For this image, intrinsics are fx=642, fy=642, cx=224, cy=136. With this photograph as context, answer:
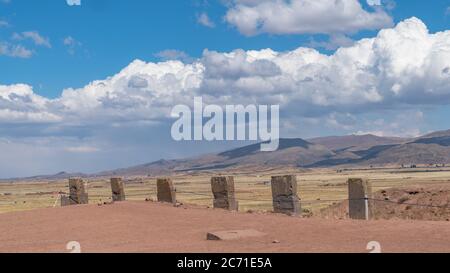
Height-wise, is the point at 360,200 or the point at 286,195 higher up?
the point at 286,195

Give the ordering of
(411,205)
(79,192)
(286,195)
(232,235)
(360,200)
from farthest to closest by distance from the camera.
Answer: (79,192), (411,205), (286,195), (360,200), (232,235)

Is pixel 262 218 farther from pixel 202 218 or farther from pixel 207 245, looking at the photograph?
pixel 207 245

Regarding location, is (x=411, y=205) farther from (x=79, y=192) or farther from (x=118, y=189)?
(x=79, y=192)

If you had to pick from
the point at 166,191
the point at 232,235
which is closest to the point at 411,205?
the point at 166,191

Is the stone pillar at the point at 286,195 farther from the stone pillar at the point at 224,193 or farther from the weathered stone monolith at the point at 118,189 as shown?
the weathered stone monolith at the point at 118,189

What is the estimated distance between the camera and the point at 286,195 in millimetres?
24797

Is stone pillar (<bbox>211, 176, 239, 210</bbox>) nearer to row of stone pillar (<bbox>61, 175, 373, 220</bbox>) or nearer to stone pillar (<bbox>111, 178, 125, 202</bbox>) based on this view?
row of stone pillar (<bbox>61, 175, 373, 220</bbox>)

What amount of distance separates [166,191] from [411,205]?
1067cm

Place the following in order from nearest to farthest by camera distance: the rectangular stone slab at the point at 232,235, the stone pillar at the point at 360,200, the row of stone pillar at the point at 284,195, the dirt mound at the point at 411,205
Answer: the rectangular stone slab at the point at 232,235 < the stone pillar at the point at 360,200 < the row of stone pillar at the point at 284,195 < the dirt mound at the point at 411,205

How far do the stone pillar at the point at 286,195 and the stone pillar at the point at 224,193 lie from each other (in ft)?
6.66

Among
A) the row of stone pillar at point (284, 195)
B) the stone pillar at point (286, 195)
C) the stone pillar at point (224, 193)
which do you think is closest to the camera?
the row of stone pillar at point (284, 195)

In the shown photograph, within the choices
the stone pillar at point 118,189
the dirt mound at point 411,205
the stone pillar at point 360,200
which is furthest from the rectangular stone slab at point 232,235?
the stone pillar at point 118,189

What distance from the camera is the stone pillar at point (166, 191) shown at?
2797cm
